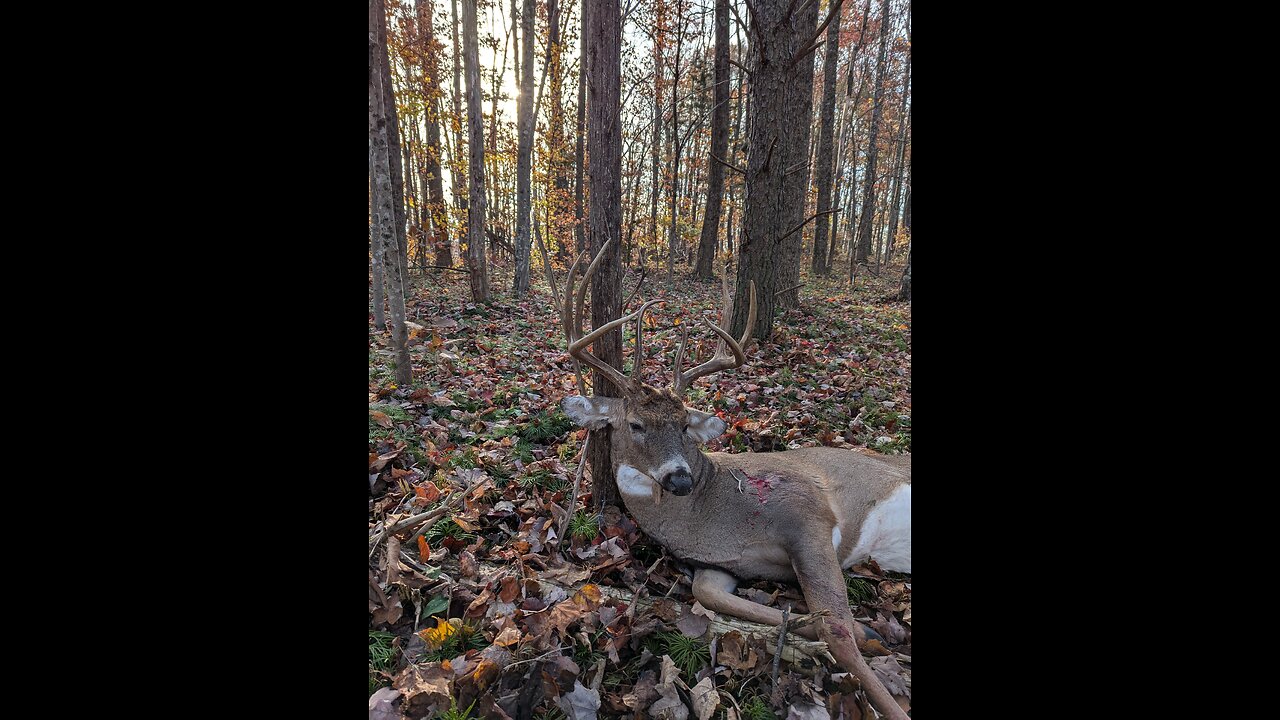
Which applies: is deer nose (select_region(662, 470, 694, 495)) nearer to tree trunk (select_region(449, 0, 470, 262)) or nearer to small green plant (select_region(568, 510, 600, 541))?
small green plant (select_region(568, 510, 600, 541))

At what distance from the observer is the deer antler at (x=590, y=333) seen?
10.6ft

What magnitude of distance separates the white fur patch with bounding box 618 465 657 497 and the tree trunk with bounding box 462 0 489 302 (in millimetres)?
8301

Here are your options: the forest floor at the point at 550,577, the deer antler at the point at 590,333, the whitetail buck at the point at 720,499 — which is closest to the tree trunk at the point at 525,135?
the forest floor at the point at 550,577

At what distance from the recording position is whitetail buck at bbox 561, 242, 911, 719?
3213 millimetres

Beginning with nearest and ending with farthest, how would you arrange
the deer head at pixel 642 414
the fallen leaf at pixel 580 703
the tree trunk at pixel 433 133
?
the fallen leaf at pixel 580 703 < the deer head at pixel 642 414 < the tree trunk at pixel 433 133

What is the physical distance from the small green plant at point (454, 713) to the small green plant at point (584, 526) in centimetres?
136

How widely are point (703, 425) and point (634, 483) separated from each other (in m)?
0.56

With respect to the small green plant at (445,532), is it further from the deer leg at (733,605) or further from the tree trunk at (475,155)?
the tree trunk at (475,155)

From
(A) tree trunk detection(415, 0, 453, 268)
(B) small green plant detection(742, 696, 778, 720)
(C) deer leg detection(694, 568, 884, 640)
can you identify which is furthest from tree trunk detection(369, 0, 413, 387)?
(A) tree trunk detection(415, 0, 453, 268)
